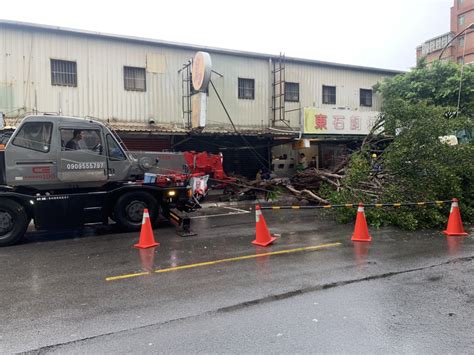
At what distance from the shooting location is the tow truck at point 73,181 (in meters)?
8.40

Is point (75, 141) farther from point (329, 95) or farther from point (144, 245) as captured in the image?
point (329, 95)

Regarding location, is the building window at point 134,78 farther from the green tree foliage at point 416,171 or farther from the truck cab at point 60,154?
the green tree foliage at point 416,171

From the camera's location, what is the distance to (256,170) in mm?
19547

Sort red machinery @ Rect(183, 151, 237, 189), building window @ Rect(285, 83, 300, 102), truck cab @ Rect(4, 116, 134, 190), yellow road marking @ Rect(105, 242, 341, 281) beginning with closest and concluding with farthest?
yellow road marking @ Rect(105, 242, 341, 281), truck cab @ Rect(4, 116, 134, 190), red machinery @ Rect(183, 151, 237, 189), building window @ Rect(285, 83, 300, 102)

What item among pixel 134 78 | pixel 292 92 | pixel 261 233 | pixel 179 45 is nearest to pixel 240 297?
pixel 261 233

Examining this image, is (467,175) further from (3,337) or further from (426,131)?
(3,337)

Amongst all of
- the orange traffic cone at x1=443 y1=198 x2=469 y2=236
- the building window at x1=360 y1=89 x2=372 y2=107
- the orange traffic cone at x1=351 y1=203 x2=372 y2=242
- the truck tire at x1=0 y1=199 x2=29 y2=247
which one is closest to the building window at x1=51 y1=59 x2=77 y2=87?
the truck tire at x1=0 y1=199 x2=29 y2=247

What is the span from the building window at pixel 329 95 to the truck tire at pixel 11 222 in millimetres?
15864

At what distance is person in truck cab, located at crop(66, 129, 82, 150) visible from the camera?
8867mm

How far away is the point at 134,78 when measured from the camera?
624 inches

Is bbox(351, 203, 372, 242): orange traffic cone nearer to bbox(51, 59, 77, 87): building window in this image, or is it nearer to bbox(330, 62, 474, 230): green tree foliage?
bbox(330, 62, 474, 230): green tree foliage

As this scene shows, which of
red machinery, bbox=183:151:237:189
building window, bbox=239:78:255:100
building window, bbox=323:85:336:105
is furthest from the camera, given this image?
building window, bbox=323:85:336:105

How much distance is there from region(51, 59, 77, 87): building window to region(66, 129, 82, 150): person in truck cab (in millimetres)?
6762

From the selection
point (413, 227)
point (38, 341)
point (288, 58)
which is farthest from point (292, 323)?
point (288, 58)
